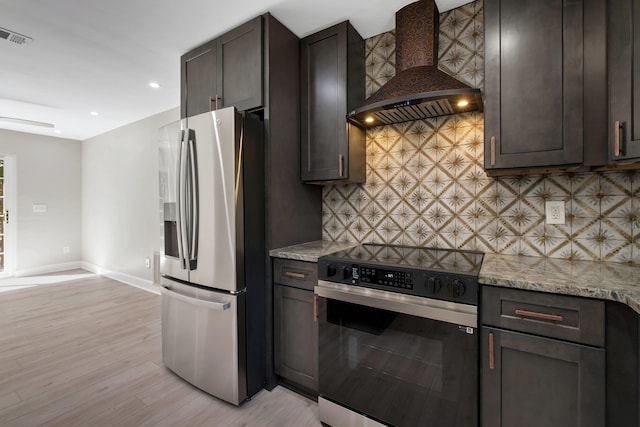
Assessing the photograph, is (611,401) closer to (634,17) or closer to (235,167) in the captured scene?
(634,17)

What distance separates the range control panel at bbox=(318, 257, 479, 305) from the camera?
1.29 metres

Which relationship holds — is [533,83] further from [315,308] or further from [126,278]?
[126,278]

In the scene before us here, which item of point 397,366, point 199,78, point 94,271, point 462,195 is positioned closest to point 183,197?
point 199,78

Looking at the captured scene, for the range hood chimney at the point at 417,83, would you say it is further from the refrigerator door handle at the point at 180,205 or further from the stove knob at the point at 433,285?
the refrigerator door handle at the point at 180,205

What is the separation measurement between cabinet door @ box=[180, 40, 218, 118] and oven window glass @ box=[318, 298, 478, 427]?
183cm

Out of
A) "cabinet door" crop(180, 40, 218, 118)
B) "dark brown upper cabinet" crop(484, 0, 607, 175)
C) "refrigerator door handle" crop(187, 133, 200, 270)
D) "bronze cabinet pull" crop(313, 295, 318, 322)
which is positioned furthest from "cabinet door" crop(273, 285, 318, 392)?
"cabinet door" crop(180, 40, 218, 118)

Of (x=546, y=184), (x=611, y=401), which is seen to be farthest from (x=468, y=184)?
(x=611, y=401)

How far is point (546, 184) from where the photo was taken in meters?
1.72

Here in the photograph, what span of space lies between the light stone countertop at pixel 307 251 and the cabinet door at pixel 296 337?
22cm

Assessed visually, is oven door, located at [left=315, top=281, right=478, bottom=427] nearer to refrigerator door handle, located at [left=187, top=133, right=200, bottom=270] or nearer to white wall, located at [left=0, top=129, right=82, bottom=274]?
refrigerator door handle, located at [left=187, top=133, right=200, bottom=270]

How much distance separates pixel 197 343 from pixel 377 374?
120 cm

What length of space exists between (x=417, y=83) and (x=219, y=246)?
5.04 feet

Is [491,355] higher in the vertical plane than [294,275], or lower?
lower

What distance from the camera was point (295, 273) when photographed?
189 centimetres
